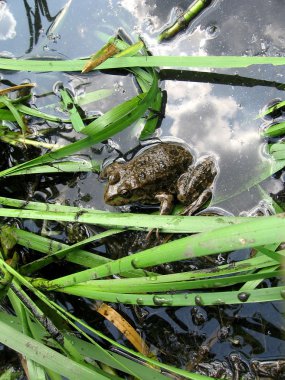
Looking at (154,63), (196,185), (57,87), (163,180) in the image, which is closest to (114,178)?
(163,180)

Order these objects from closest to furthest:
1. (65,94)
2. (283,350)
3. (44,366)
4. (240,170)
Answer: (44,366) → (283,350) → (240,170) → (65,94)

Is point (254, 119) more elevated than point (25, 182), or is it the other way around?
point (254, 119)

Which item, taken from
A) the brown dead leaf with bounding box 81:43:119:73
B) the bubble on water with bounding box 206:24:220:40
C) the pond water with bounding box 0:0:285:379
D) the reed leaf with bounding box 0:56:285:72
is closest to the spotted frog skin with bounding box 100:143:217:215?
the pond water with bounding box 0:0:285:379

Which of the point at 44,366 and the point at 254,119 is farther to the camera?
the point at 254,119

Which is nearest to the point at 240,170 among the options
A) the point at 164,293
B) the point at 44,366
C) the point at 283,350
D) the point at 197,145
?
the point at 197,145

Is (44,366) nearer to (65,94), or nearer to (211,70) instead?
(65,94)

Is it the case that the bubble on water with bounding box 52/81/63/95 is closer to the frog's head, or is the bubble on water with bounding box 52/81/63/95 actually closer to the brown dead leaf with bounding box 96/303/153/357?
the frog's head

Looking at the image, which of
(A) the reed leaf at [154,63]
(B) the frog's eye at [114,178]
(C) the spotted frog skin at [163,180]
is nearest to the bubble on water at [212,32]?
(A) the reed leaf at [154,63]

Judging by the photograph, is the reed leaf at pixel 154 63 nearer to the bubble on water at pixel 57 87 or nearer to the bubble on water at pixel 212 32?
the bubble on water at pixel 57 87
